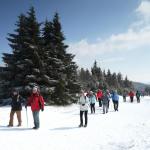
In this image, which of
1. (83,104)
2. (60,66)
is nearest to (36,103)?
(83,104)

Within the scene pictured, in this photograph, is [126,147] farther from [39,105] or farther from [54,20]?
[54,20]

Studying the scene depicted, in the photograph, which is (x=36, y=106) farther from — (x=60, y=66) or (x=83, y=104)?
(x=60, y=66)

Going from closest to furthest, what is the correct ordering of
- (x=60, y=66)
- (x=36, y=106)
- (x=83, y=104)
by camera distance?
(x=36, y=106) < (x=83, y=104) < (x=60, y=66)

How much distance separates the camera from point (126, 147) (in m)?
10.2

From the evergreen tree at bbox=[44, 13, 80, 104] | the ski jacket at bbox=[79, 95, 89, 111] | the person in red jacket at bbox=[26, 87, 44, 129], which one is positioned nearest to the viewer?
the person in red jacket at bbox=[26, 87, 44, 129]

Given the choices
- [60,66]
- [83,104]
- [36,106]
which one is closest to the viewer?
[36,106]

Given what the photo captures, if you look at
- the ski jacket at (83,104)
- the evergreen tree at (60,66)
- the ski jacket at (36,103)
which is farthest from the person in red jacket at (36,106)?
the evergreen tree at (60,66)

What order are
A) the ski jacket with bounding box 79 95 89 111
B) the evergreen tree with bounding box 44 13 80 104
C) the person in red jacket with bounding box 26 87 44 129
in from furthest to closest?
the evergreen tree with bounding box 44 13 80 104, the ski jacket with bounding box 79 95 89 111, the person in red jacket with bounding box 26 87 44 129

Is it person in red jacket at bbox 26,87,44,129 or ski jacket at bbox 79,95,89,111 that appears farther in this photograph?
ski jacket at bbox 79,95,89,111

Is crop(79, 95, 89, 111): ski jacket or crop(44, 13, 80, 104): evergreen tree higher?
crop(44, 13, 80, 104): evergreen tree

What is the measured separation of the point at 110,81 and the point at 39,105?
121 meters

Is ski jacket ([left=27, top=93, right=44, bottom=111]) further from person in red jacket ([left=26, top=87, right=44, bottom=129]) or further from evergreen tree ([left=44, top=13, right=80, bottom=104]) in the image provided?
evergreen tree ([left=44, top=13, right=80, bottom=104])

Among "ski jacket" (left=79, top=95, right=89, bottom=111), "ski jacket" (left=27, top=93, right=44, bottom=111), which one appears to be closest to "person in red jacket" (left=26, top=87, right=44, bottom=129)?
"ski jacket" (left=27, top=93, right=44, bottom=111)

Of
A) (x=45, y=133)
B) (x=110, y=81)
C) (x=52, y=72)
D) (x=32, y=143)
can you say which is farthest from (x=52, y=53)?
(x=110, y=81)
